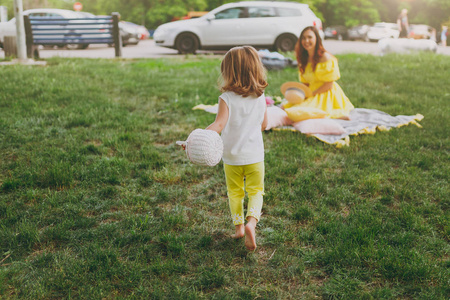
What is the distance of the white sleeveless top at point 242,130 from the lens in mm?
2668

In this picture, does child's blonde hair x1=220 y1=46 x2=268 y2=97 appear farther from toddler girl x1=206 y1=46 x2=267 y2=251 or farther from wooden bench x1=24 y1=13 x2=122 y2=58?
wooden bench x1=24 y1=13 x2=122 y2=58

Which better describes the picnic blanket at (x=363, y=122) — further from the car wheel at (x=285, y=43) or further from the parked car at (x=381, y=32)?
the parked car at (x=381, y=32)

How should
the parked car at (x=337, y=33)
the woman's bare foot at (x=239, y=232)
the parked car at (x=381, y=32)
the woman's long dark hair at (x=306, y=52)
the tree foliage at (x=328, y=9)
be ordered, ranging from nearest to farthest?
the woman's bare foot at (x=239, y=232)
the woman's long dark hair at (x=306, y=52)
the parked car at (x=381, y=32)
the parked car at (x=337, y=33)
the tree foliage at (x=328, y=9)

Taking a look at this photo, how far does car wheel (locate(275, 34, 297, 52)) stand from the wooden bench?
494 cm

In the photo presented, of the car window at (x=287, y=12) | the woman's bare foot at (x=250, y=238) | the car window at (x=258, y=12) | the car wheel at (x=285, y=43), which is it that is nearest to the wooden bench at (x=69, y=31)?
the car window at (x=258, y=12)

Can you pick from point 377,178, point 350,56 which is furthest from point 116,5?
point 377,178

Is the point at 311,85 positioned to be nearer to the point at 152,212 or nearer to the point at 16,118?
the point at 152,212

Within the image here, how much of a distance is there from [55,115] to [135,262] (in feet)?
11.6

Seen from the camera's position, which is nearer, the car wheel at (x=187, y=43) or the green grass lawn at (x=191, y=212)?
the green grass lawn at (x=191, y=212)

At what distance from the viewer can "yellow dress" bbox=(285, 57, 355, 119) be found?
575cm

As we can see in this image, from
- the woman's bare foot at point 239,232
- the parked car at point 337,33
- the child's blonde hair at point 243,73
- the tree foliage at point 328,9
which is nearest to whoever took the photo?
the child's blonde hair at point 243,73

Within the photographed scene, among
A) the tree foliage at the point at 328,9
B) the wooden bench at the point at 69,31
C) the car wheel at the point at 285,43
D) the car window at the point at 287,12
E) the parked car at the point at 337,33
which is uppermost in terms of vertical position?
the tree foliage at the point at 328,9

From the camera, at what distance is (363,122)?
5609 mm

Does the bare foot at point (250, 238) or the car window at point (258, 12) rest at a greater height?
the car window at point (258, 12)
